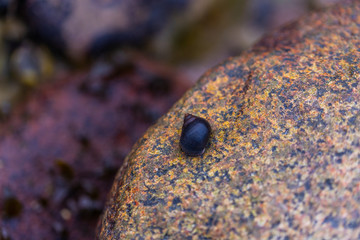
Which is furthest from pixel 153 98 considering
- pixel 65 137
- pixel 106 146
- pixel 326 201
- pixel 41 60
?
pixel 326 201

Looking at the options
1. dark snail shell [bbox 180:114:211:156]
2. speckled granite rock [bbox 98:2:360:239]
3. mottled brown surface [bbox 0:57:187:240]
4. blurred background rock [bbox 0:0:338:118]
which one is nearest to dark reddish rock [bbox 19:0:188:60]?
blurred background rock [bbox 0:0:338:118]

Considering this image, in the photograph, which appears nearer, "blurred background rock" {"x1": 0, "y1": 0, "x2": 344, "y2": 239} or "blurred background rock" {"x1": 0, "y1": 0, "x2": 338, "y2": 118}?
"blurred background rock" {"x1": 0, "y1": 0, "x2": 344, "y2": 239}

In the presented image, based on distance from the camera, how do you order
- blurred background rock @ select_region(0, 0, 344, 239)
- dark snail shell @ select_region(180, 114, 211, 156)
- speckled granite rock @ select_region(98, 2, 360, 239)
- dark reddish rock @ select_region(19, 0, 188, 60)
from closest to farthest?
speckled granite rock @ select_region(98, 2, 360, 239) → dark snail shell @ select_region(180, 114, 211, 156) → blurred background rock @ select_region(0, 0, 344, 239) → dark reddish rock @ select_region(19, 0, 188, 60)

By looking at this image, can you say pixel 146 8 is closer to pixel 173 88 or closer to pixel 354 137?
pixel 173 88

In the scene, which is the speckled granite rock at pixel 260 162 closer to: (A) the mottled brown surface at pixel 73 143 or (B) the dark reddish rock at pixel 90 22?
(A) the mottled brown surface at pixel 73 143

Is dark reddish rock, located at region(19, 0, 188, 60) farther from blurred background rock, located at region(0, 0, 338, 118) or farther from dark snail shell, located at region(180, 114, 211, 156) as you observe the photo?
dark snail shell, located at region(180, 114, 211, 156)

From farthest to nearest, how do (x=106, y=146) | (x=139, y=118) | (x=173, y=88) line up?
1. (x=173, y=88)
2. (x=139, y=118)
3. (x=106, y=146)

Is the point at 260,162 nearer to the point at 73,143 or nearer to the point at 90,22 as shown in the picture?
the point at 73,143
